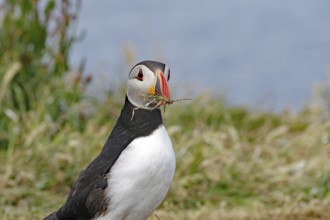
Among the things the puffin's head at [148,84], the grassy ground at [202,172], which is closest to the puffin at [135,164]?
the puffin's head at [148,84]

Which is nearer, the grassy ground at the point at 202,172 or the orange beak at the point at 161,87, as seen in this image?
the orange beak at the point at 161,87

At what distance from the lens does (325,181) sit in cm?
654

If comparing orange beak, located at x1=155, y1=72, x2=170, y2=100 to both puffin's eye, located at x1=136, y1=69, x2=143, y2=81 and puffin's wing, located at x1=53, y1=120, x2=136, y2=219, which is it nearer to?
puffin's eye, located at x1=136, y1=69, x2=143, y2=81

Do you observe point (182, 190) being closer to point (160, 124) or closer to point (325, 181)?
point (325, 181)

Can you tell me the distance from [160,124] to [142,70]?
25cm

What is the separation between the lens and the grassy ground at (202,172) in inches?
243

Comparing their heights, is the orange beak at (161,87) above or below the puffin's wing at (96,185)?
above

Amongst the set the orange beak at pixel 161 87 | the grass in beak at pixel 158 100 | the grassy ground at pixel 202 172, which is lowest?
the grassy ground at pixel 202 172

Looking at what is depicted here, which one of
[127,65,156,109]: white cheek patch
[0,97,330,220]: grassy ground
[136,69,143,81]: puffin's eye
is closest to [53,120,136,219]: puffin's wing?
[127,65,156,109]: white cheek patch

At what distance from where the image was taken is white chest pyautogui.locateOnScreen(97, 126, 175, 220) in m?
3.79

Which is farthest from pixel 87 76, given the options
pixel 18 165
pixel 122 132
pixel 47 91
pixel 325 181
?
pixel 122 132

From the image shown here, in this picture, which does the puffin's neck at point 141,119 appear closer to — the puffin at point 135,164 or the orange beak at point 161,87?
the puffin at point 135,164

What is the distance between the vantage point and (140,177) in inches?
149

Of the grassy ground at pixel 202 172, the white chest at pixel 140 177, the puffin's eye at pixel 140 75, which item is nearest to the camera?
the white chest at pixel 140 177
